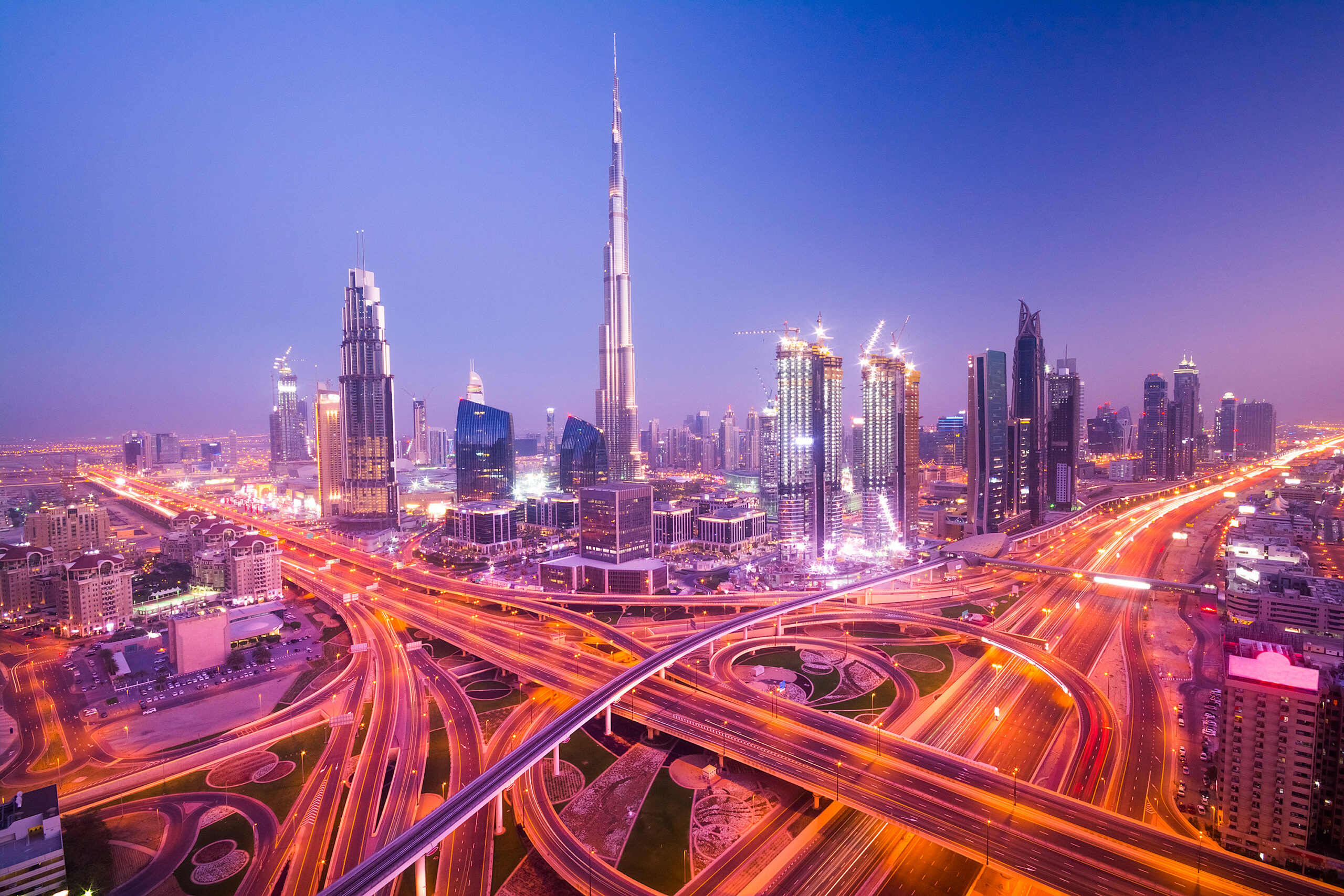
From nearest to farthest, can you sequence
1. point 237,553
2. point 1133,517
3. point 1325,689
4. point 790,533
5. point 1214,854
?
point 1214,854 → point 1325,689 → point 237,553 → point 790,533 → point 1133,517

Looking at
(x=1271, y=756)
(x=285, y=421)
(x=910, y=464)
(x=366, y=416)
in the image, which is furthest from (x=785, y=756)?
(x=285, y=421)

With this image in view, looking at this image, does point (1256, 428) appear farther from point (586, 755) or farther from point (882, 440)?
point (586, 755)

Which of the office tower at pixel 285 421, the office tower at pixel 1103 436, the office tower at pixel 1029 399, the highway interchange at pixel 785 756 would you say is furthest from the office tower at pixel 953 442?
the office tower at pixel 285 421

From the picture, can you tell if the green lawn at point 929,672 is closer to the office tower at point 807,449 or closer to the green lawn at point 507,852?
the green lawn at point 507,852

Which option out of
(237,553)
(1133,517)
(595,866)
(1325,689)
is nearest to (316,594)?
(237,553)

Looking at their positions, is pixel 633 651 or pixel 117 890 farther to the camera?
pixel 633 651

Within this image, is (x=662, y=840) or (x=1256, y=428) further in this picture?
(x=1256, y=428)

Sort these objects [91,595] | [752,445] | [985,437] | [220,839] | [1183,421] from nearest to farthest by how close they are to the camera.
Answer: [220,839]
[91,595]
[985,437]
[1183,421]
[752,445]

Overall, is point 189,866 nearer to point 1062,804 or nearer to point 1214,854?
point 1062,804
